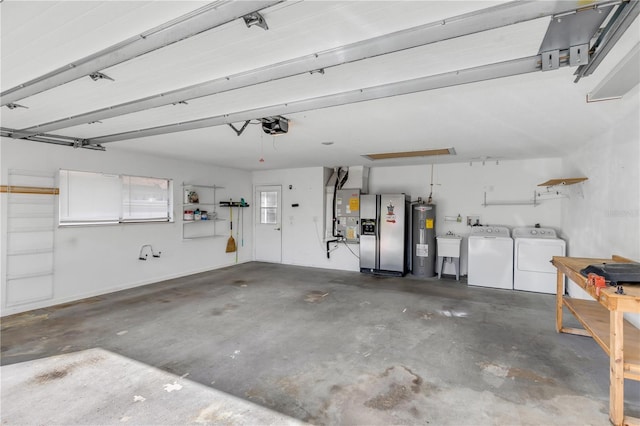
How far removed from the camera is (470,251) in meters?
5.74

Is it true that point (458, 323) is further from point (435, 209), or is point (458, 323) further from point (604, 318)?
point (435, 209)

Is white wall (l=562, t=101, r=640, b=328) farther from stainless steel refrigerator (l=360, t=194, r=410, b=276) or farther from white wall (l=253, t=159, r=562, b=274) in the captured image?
stainless steel refrigerator (l=360, t=194, r=410, b=276)

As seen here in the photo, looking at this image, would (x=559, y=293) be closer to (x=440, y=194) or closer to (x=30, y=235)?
(x=440, y=194)

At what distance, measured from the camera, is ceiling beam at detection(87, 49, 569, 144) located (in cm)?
197

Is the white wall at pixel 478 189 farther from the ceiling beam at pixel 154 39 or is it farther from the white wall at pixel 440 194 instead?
the ceiling beam at pixel 154 39

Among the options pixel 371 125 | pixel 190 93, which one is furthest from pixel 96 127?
pixel 371 125

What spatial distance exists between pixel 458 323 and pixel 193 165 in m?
5.88

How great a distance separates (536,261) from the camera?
17.2ft

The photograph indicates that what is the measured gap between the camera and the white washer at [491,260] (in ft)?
17.9

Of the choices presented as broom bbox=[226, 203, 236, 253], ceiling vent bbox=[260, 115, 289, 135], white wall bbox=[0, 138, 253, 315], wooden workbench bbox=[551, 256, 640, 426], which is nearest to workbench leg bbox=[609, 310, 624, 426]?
wooden workbench bbox=[551, 256, 640, 426]

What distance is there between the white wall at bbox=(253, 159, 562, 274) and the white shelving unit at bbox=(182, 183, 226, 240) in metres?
1.57

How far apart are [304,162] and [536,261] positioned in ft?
15.9

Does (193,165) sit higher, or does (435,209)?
(193,165)

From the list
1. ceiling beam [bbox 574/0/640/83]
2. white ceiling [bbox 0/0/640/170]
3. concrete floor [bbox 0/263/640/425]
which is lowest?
concrete floor [bbox 0/263/640/425]
